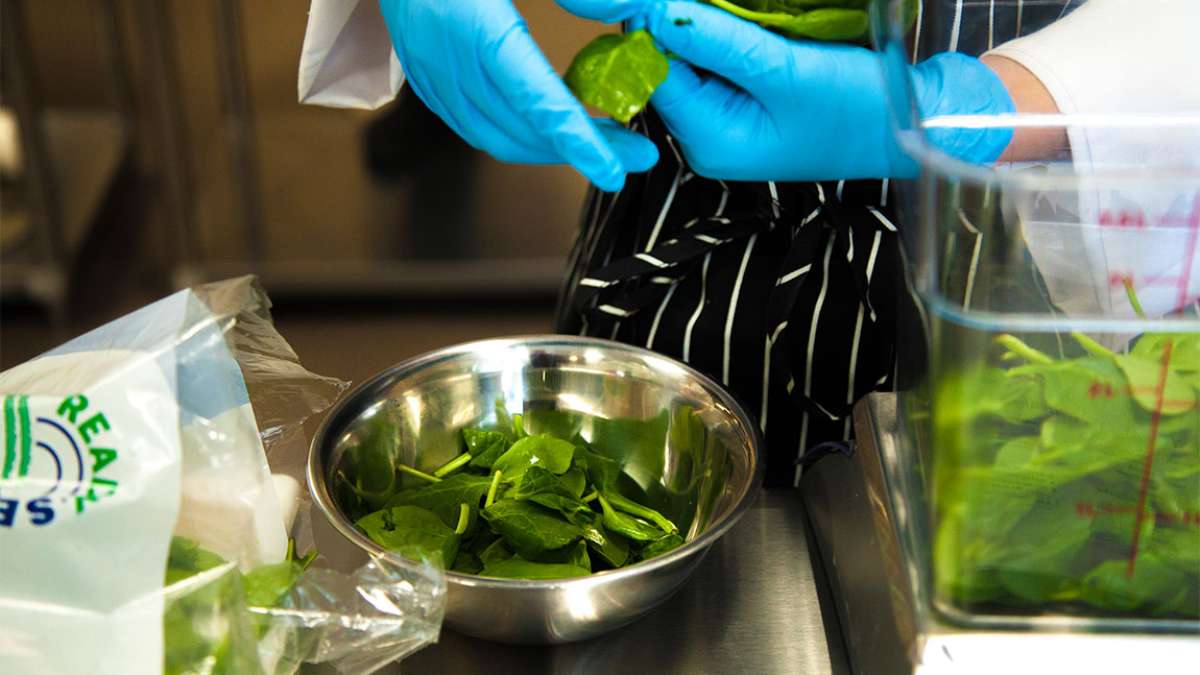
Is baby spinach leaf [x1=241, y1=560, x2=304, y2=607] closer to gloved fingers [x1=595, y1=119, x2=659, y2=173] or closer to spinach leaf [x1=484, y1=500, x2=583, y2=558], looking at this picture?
spinach leaf [x1=484, y1=500, x2=583, y2=558]

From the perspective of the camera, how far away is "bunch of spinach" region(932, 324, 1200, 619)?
20.6 inches

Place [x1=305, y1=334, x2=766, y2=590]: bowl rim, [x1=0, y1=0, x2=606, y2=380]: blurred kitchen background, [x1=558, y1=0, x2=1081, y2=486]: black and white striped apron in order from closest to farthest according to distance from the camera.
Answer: [x1=305, y1=334, x2=766, y2=590]: bowl rim, [x1=558, y1=0, x2=1081, y2=486]: black and white striped apron, [x1=0, y1=0, x2=606, y2=380]: blurred kitchen background

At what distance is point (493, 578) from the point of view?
617 mm

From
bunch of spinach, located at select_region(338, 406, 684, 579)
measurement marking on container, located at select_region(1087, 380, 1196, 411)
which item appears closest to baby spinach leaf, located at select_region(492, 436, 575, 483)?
bunch of spinach, located at select_region(338, 406, 684, 579)

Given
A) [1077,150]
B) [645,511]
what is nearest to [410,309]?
[645,511]

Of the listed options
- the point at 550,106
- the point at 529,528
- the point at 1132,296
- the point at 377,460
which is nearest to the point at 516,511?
the point at 529,528

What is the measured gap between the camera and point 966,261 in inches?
21.0

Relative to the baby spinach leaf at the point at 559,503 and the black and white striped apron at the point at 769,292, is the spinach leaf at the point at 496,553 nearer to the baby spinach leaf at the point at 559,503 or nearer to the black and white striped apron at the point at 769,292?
the baby spinach leaf at the point at 559,503

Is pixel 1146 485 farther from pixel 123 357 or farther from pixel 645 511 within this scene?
pixel 123 357

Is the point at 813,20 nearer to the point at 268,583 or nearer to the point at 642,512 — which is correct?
Result: the point at 642,512

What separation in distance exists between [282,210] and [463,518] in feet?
5.38

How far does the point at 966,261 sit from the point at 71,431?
15.6 inches

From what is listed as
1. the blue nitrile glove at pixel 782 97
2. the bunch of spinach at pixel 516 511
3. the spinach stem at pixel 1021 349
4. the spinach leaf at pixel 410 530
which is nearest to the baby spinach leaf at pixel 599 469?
the bunch of spinach at pixel 516 511

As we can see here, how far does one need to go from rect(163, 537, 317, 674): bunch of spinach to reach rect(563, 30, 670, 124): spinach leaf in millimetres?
316
